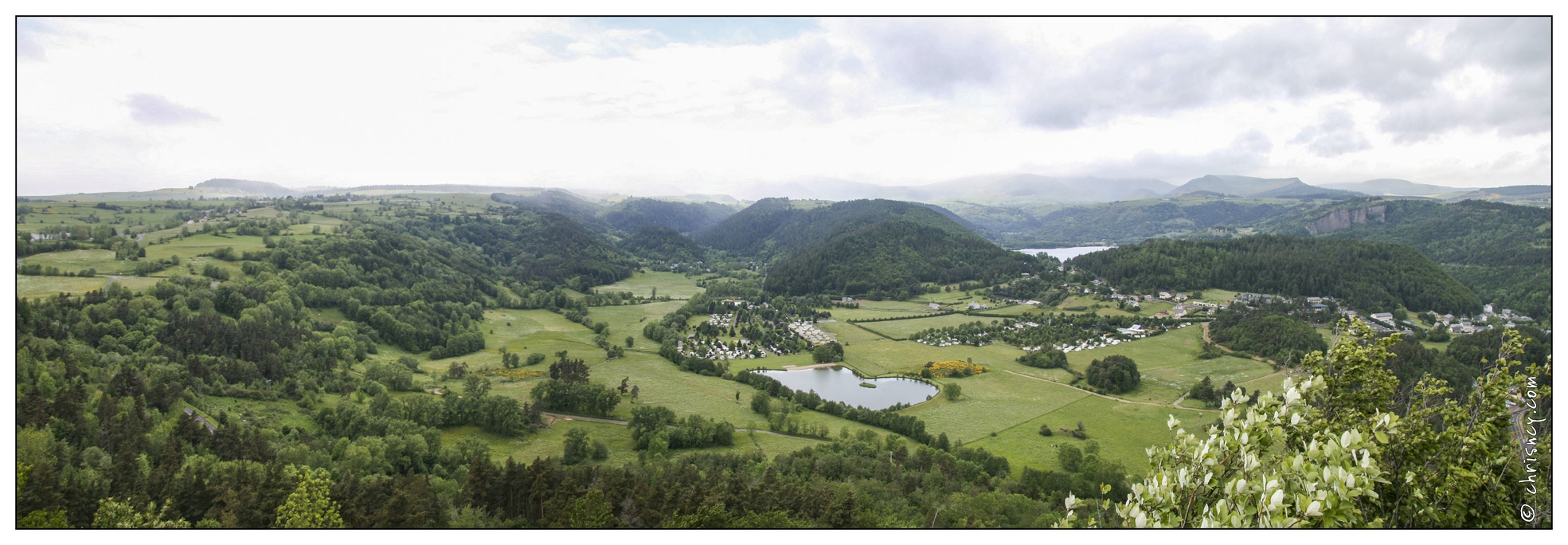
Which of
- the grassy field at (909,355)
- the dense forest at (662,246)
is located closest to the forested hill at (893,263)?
the dense forest at (662,246)

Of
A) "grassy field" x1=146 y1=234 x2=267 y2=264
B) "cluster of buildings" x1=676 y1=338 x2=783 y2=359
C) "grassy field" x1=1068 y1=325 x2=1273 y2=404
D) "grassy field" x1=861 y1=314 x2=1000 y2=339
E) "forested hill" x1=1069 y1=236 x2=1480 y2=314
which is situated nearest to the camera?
"grassy field" x1=1068 y1=325 x2=1273 y2=404

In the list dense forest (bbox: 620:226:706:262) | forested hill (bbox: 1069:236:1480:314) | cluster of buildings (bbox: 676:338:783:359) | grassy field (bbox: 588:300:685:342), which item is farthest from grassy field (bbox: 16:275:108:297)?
dense forest (bbox: 620:226:706:262)

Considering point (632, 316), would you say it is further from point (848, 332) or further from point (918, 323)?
point (918, 323)

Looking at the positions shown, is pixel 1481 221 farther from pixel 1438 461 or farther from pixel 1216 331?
pixel 1438 461

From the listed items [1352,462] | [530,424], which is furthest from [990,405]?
[1352,462]

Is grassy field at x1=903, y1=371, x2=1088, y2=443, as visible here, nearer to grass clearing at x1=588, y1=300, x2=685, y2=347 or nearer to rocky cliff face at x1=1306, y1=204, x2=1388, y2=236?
grass clearing at x1=588, y1=300, x2=685, y2=347

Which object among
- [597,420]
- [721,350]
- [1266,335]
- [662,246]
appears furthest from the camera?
[662,246]

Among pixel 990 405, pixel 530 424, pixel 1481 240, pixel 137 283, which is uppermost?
pixel 1481 240
